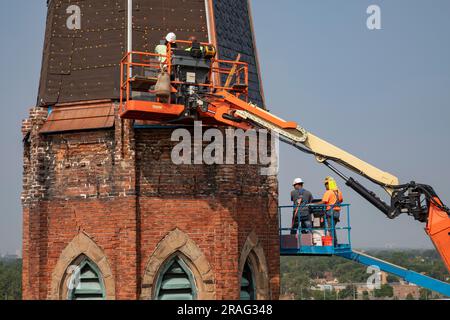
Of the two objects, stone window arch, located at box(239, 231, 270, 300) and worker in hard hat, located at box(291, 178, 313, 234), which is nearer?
stone window arch, located at box(239, 231, 270, 300)

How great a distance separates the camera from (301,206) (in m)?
17.0

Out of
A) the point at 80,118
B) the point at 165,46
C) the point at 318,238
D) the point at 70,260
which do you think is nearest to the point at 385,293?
the point at 318,238

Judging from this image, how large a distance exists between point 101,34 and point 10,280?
103m

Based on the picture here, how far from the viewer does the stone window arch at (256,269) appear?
1577cm

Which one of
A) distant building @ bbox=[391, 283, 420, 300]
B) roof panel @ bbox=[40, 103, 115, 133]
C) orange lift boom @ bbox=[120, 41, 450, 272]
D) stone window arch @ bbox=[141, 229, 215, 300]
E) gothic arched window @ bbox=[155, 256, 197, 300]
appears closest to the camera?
orange lift boom @ bbox=[120, 41, 450, 272]

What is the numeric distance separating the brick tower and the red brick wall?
0.9 inches

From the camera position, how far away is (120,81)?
1529 centimetres

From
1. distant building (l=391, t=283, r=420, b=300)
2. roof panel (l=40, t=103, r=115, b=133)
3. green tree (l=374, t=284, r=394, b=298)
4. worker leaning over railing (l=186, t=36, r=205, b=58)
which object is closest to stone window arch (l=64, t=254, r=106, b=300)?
roof panel (l=40, t=103, r=115, b=133)

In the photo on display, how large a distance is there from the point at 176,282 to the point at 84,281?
2050 millimetres

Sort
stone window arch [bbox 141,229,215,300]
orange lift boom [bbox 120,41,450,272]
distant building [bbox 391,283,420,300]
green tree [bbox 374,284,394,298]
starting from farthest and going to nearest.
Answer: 1. distant building [bbox 391,283,420,300]
2. green tree [bbox 374,284,394,298]
3. stone window arch [bbox 141,229,215,300]
4. orange lift boom [bbox 120,41,450,272]

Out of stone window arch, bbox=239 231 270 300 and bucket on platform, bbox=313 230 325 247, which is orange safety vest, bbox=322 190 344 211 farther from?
stone window arch, bbox=239 231 270 300

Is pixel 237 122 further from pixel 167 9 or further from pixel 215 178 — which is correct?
pixel 167 9

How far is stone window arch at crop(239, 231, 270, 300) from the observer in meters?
15.8

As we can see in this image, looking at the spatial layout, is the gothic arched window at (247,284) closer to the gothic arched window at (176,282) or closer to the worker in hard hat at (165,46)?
the gothic arched window at (176,282)
